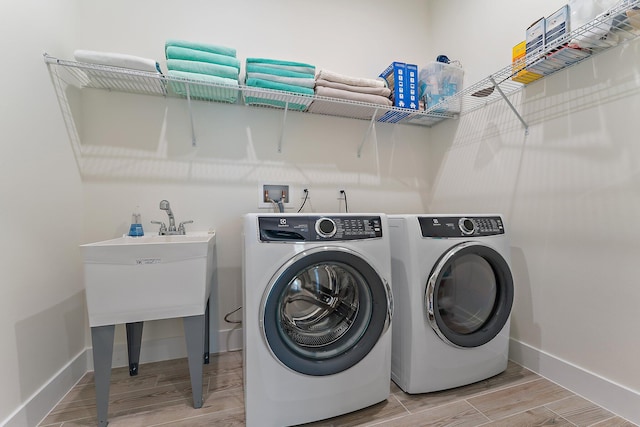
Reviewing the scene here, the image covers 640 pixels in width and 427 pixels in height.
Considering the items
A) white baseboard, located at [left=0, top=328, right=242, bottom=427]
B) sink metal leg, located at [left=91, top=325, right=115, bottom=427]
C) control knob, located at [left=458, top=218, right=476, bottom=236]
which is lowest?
white baseboard, located at [left=0, top=328, right=242, bottom=427]

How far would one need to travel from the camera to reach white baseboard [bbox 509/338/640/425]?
110 cm

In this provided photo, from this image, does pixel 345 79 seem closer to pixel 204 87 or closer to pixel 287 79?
pixel 287 79

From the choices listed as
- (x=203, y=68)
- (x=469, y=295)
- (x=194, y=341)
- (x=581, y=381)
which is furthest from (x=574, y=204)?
(x=203, y=68)

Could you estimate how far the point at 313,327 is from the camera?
1292 mm

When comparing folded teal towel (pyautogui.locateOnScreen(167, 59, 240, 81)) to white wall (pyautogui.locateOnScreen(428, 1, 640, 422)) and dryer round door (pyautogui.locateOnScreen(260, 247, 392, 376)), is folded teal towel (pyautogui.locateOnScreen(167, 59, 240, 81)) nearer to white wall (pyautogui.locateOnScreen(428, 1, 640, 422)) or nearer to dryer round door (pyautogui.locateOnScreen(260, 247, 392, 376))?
dryer round door (pyautogui.locateOnScreen(260, 247, 392, 376))

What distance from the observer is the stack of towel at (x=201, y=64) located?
1434mm

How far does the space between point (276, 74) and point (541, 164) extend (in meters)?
1.56

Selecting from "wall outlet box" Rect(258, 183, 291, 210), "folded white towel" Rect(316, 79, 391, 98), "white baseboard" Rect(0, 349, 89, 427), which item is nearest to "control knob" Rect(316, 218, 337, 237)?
"wall outlet box" Rect(258, 183, 291, 210)

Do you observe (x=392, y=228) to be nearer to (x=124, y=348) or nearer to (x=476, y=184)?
(x=476, y=184)

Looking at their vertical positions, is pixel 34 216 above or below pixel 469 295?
above

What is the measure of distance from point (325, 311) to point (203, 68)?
1.46m

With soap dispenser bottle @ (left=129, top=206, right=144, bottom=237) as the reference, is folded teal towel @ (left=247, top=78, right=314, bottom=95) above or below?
above

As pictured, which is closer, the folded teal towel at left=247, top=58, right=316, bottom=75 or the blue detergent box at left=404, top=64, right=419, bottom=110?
the folded teal towel at left=247, top=58, right=316, bottom=75

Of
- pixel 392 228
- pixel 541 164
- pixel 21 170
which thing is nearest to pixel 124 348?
pixel 21 170
